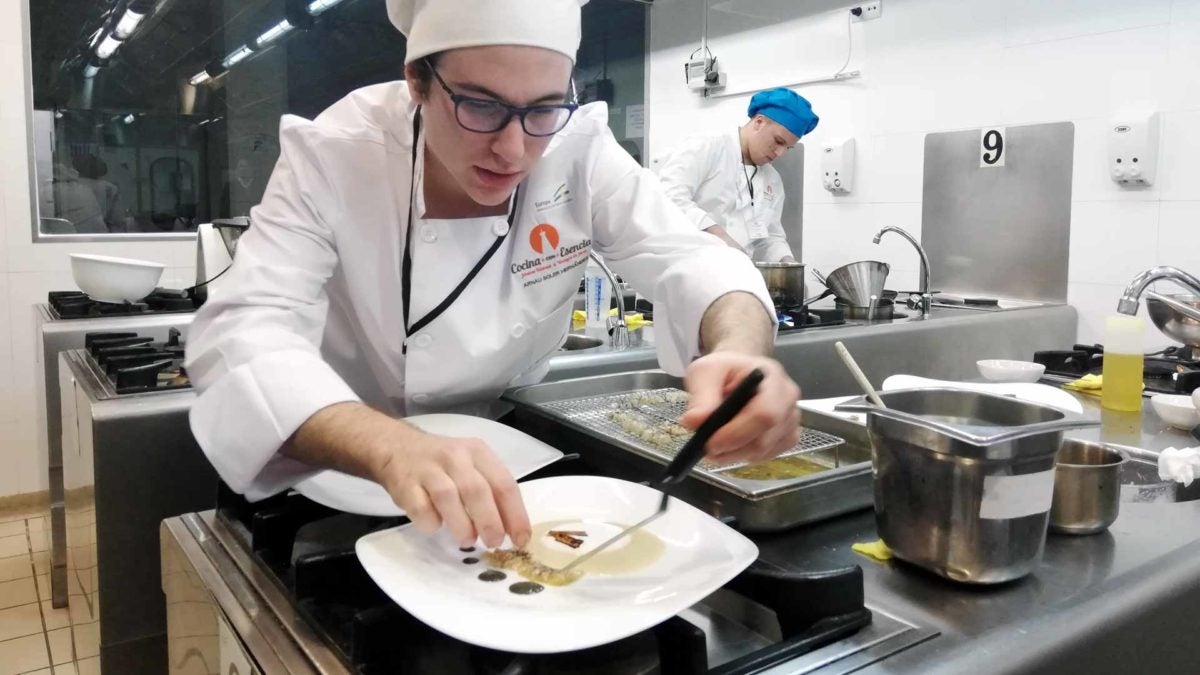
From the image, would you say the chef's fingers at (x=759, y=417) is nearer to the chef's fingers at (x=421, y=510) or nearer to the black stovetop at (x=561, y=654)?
the black stovetop at (x=561, y=654)

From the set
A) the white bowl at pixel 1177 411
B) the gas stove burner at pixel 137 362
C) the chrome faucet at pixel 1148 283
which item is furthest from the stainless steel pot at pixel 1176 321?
the gas stove burner at pixel 137 362

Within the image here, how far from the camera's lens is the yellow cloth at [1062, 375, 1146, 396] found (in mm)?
2018

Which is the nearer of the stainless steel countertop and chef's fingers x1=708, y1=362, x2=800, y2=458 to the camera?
the stainless steel countertop

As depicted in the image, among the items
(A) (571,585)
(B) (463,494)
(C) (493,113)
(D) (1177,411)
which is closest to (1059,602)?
(A) (571,585)

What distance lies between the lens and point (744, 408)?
0.92m

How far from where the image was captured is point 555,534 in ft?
3.04

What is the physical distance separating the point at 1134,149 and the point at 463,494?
3349mm

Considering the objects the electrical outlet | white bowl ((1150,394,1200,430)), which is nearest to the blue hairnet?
the electrical outlet

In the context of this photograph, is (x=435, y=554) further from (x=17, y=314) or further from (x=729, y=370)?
(x=17, y=314)

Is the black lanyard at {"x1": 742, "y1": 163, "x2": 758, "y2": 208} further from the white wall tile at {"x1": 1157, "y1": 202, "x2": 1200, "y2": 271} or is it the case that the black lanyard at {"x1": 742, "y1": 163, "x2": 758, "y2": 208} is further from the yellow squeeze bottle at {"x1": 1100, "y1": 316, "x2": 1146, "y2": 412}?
the yellow squeeze bottle at {"x1": 1100, "y1": 316, "x2": 1146, "y2": 412}

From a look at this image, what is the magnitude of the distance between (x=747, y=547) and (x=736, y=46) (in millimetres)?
4697

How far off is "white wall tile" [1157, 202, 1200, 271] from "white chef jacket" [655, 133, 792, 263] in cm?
171

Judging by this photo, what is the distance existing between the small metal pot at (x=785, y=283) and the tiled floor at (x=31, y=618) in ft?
7.13

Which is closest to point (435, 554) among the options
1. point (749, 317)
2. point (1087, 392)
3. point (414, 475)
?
point (414, 475)
